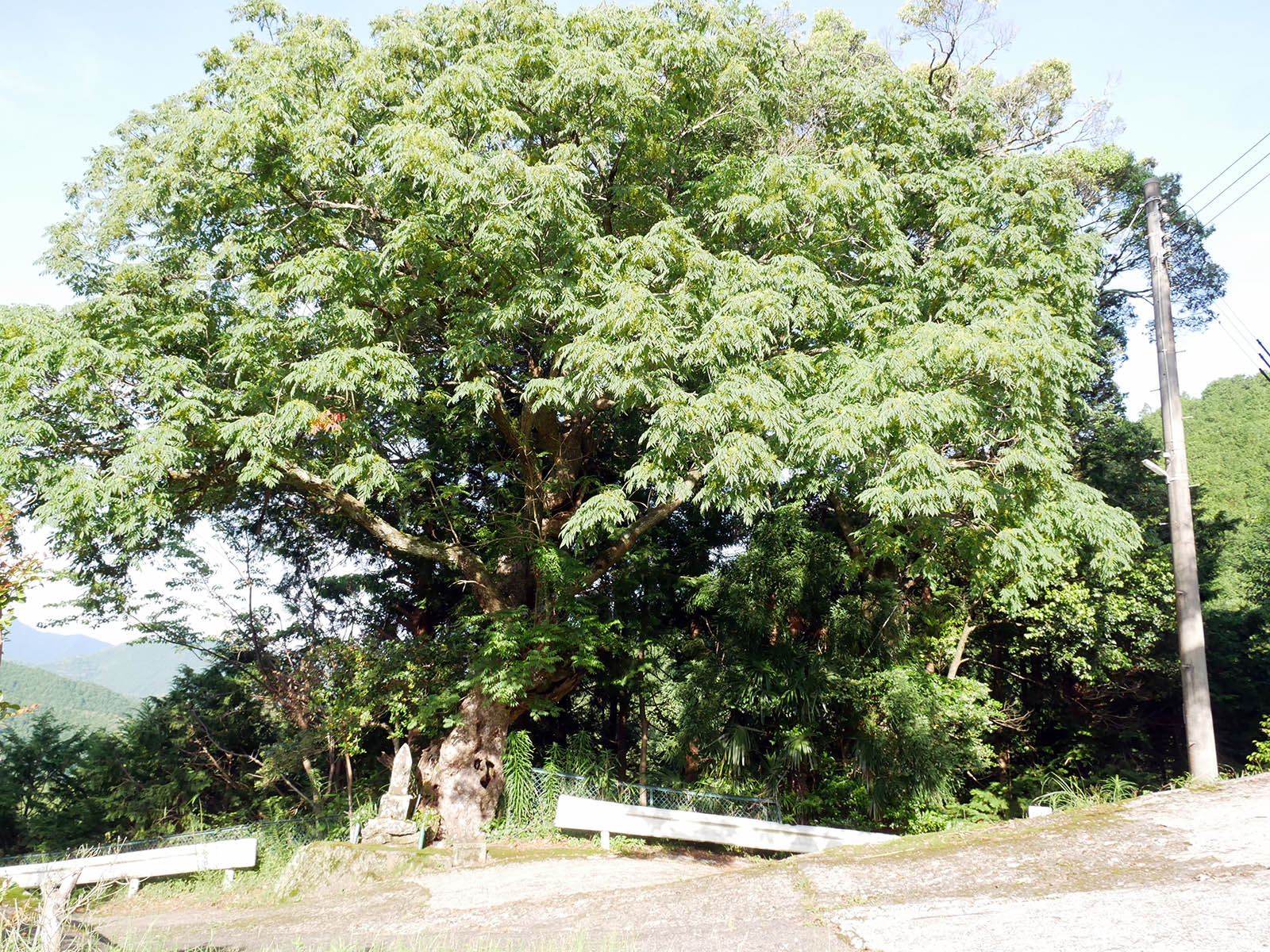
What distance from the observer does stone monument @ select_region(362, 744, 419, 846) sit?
933 centimetres

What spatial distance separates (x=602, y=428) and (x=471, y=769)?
513 centimetres

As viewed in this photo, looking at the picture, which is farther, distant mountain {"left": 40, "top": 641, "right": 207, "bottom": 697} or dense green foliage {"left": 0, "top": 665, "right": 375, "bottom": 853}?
distant mountain {"left": 40, "top": 641, "right": 207, "bottom": 697}

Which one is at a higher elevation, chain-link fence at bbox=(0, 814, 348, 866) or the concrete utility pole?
the concrete utility pole

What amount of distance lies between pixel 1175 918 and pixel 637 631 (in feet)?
26.9

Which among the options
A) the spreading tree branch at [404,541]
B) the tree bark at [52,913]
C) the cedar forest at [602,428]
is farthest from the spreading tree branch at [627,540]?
the tree bark at [52,913]

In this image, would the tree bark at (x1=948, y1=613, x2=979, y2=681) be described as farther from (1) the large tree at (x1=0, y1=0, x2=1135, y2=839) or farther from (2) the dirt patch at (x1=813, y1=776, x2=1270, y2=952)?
(2) the dirt patch at (x1=813, y1=776, x2=1270, y2=952)

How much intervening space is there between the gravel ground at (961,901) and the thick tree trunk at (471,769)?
314 centimetres

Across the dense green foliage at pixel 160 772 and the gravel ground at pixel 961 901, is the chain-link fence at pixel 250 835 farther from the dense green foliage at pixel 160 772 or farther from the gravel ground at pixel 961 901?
the gravel ground at pixel 961 901

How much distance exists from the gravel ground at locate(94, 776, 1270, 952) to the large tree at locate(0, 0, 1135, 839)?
3.01 metres

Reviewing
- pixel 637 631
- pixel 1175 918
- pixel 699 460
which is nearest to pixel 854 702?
pixel 637 631

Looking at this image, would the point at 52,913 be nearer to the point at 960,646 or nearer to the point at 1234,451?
the point at 960,646

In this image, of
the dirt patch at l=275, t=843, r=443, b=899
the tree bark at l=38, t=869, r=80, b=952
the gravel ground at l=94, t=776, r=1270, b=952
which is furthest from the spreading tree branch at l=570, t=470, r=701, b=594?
the tree bark at l=38, t=869, r=80, b=952

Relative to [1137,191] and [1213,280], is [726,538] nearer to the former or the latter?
[1137,191]

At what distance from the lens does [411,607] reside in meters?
12.6
